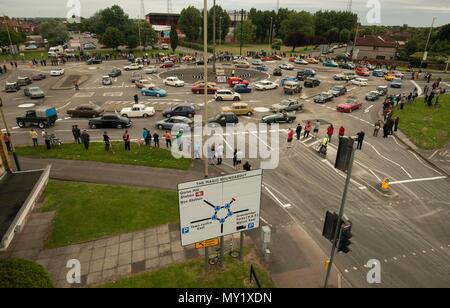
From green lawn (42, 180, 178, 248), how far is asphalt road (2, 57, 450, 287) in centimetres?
592

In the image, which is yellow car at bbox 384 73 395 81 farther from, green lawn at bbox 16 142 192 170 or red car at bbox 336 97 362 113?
green lawn at bbox 16 142 192 170

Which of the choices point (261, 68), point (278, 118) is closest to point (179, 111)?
point (278, 118)

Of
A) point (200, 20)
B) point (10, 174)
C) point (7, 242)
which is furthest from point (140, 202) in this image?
point (200, 20)

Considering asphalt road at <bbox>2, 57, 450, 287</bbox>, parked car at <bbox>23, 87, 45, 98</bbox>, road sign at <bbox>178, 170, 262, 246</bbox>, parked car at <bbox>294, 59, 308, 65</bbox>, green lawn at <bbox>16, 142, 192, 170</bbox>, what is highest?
road sign at <bbox>178, 170, 262, 246</bbox>

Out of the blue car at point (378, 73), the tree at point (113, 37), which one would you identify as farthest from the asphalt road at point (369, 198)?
the tree at point (113, 37)

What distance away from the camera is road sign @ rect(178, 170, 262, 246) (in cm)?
1082

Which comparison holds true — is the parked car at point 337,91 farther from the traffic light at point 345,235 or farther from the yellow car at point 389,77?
the traffic light at point 345,235

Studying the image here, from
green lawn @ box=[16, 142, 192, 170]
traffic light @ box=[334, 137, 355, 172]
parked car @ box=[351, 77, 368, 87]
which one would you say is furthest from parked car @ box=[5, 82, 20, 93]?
parked car @ box=[351, 77, 368, 87]

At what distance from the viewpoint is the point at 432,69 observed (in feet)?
234

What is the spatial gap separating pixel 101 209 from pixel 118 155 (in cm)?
712

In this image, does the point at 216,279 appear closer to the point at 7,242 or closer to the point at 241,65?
the point at 7,242

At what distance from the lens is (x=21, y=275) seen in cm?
903

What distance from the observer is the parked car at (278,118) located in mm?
31531
